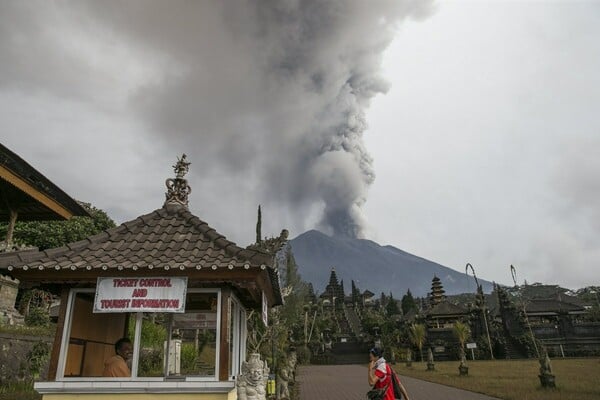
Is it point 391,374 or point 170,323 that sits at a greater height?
point 170,323

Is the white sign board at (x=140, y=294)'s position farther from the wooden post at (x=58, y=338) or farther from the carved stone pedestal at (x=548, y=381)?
the carved stone pedestal at (x=548, y=381)

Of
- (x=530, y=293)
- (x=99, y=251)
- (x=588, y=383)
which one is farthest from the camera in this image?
(x=530, y=293)

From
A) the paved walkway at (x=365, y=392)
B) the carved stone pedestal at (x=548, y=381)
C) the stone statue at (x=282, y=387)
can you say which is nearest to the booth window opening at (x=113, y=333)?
the stone statue at (x=282, y=387)

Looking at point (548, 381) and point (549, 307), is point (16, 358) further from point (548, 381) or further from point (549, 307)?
point (549, 307)

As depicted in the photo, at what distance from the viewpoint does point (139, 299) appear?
20.6 feet

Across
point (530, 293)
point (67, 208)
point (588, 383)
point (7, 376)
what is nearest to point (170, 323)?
point (7, 376)

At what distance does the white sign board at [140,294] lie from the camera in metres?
6.24

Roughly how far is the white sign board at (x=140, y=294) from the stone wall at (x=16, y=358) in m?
9.14

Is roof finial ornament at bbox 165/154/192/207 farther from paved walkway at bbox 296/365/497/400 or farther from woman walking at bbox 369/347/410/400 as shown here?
paved walkway at bbox 296/365/497/400

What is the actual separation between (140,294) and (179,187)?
107 inches

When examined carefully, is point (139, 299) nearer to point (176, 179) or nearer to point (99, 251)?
point (99, 251)

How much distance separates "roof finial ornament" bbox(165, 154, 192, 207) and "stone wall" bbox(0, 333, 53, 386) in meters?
8.97

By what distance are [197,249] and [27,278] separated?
8.63ft

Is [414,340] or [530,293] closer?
[414,340]
